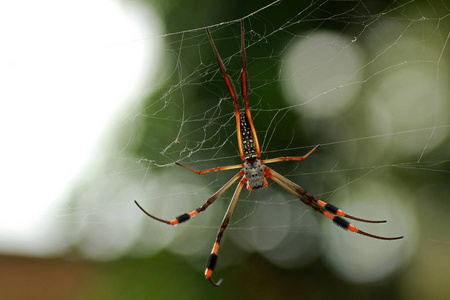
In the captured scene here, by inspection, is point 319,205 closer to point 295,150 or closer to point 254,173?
point 254,173

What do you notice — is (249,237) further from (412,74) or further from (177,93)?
(412,74)

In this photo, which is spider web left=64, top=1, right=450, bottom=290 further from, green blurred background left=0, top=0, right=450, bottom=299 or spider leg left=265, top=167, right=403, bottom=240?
spider leg left=265, top=167, right=403, bottom=240

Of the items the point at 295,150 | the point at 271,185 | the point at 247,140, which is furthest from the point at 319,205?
the point at 295,150

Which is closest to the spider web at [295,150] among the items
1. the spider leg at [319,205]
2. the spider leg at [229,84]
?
the spider leg at [319,205]

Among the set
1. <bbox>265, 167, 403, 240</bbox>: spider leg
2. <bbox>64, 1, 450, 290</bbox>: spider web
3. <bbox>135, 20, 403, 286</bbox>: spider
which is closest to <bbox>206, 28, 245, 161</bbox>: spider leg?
<bbox>135, 20, 403, 286</bbox>: spider

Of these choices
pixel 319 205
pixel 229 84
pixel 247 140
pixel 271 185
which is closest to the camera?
pixel 229 84

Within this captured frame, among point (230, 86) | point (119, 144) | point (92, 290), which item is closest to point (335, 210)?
point (230, 86)
